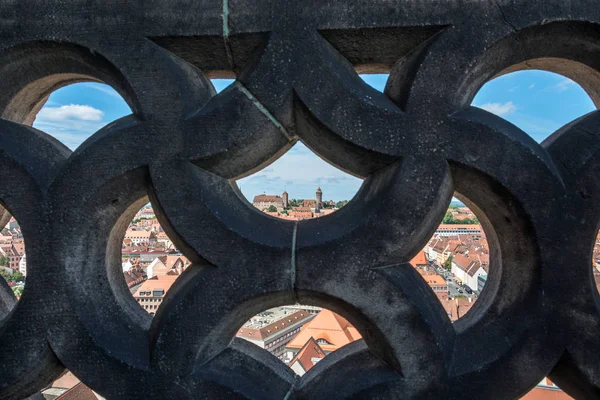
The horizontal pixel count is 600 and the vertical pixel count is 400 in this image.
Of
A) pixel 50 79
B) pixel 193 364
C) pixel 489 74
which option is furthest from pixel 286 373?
pixel 50 79

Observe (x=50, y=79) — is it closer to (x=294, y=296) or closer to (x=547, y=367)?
(x=294, y=296)

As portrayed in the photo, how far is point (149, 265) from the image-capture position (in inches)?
821

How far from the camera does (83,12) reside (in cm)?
112

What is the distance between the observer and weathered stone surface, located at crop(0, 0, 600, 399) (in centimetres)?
100

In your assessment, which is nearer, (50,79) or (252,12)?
(252,12)

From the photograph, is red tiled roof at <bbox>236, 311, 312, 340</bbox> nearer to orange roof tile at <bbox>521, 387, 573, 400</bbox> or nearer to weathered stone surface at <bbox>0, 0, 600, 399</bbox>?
orange roof tile at <bbox>521, 387, 573, 400</bbox>

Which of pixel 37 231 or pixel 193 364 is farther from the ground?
pixel 37 231

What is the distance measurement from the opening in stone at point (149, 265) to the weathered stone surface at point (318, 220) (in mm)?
168

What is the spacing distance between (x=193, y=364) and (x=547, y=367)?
875mm

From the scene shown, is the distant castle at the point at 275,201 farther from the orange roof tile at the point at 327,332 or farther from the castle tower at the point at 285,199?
the orange roof tile at the point at 327,332

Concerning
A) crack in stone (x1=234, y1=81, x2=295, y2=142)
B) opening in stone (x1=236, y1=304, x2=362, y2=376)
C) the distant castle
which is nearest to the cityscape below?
opening in stone (x1=236, y1=304, x2=362, y2=376)

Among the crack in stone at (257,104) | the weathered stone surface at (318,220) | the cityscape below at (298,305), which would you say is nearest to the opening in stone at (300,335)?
the cityscape below at (298,305)

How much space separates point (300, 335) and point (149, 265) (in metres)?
12.9

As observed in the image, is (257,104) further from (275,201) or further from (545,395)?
(275,201)
